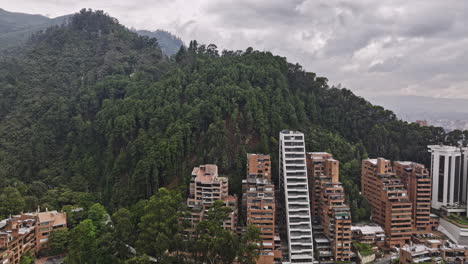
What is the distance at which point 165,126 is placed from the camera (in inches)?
1576

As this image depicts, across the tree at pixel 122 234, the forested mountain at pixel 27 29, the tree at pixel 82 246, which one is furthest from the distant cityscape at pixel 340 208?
the forested mountain at pixel 27 29

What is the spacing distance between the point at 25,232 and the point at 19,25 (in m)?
104

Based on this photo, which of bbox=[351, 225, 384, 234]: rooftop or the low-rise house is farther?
bbox=[351, 225, 384, 234]: rooftop

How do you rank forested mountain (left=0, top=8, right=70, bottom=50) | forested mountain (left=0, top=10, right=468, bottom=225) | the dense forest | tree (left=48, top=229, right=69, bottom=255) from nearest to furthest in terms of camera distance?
tree (left=48, top=229, right=69, bottom=255) → the dense forest → forested mountain (left=0, top=10, right=468, bottom=225) → forested mountain (left=0, top=8, right=70, bottom=50)

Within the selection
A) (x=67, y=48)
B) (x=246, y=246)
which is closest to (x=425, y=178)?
(x=246, y=246)

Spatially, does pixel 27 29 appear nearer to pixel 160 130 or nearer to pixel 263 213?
pixel 160 130

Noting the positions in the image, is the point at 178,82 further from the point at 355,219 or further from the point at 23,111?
the point at 355,219

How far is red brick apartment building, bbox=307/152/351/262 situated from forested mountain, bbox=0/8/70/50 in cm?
7547

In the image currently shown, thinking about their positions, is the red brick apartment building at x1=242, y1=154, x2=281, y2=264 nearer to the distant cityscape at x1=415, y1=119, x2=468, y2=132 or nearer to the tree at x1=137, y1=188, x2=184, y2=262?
the tree at x1=137, y1=188, x2=184, y2=262

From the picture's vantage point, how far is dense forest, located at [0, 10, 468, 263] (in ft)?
114

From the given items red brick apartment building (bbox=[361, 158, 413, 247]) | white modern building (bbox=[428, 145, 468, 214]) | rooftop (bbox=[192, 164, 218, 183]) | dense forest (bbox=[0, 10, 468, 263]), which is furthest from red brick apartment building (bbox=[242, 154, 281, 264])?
white modern building (bbox=[428, 145, 468, 214])

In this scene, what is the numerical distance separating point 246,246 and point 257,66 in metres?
28.5

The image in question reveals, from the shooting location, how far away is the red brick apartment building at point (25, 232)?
2445cm

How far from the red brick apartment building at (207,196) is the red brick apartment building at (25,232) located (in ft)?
33.4
